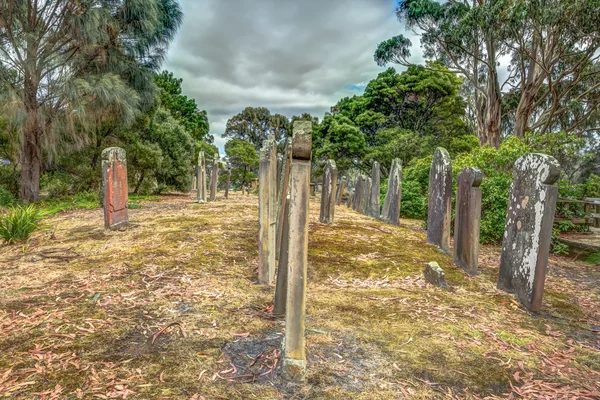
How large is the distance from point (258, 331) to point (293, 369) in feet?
2.14

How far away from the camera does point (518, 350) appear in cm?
257

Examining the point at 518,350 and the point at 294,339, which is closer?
the point at 294,339

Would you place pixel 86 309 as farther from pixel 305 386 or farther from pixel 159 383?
pixel 305 386

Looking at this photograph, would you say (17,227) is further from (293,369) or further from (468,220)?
(468,220)

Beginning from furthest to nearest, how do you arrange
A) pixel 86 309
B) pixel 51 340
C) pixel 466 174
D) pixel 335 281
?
pixel 466 174 → pixel 335 281 → pixel 86 309 → pixel 51 340

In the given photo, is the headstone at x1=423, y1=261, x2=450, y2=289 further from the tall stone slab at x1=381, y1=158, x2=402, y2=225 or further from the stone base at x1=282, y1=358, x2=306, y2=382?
the tall stone slab at x1=381, y1=158, x2=402, y2=225

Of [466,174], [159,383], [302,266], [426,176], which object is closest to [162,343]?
[159,383]

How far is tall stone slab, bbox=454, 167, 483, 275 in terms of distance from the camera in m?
4.58

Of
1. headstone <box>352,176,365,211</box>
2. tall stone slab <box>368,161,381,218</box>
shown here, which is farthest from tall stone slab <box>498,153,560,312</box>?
headstone <box>352,176,365,211</box>

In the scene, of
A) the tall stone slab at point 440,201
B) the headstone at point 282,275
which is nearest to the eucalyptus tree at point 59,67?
the tall stone slab at point 440,201

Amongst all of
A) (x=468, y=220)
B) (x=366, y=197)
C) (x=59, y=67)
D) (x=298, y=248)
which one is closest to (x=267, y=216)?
(x=298, y=248)

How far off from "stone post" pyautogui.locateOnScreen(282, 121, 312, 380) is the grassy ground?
21 cm

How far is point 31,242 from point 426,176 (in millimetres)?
10115

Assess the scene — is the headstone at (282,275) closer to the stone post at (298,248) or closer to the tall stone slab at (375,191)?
the stone post at (298,248)
